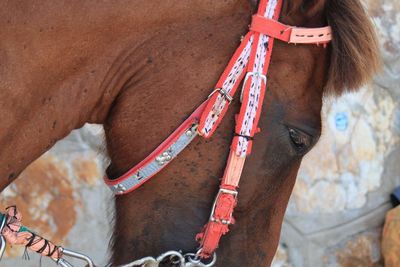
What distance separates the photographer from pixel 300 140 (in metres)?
1.40

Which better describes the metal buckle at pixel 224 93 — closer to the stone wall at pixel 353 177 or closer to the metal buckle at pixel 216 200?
the metal buckle at pixel 216 200

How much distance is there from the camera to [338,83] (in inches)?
55.7

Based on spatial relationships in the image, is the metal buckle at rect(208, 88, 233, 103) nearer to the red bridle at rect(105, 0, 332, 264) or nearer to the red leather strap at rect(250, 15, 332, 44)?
the red bridle at rect(105, 0, 332, 264)

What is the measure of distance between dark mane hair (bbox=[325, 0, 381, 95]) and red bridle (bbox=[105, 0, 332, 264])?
74 millimetres

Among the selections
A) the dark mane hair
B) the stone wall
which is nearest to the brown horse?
the dark mane hair

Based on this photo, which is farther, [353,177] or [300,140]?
[353,177]

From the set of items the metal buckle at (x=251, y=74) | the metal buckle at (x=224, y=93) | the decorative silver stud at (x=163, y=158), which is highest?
the metal buckle at (x=251, y=74)

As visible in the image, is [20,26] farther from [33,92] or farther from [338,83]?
[338,83]

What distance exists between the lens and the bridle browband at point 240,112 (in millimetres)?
1324

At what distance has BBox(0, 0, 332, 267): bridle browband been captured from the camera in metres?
1.32

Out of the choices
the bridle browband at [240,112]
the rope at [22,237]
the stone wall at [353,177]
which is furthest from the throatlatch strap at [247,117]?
the stone wall at [353,177]

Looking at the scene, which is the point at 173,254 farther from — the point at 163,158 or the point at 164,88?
the point at 164,88

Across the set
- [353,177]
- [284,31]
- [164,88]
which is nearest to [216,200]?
[164,88]

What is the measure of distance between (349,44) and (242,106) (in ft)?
0.85
